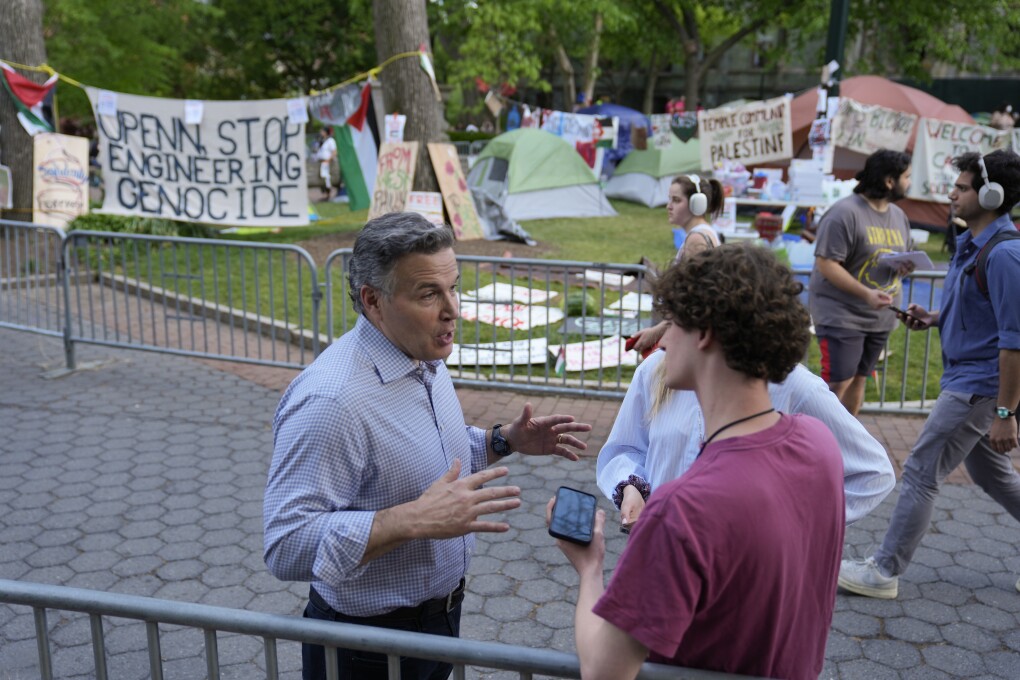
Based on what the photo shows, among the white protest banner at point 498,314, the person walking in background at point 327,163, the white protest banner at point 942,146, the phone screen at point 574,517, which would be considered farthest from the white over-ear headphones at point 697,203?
the person walking in background at point 327,163

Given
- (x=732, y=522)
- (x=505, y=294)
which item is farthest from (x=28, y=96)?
(x=732, y=522)

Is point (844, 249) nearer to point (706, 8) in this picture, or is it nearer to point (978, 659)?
point (978, 659)

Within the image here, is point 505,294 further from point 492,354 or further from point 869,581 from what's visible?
point 869,581

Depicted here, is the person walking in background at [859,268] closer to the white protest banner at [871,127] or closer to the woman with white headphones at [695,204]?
the woman with white headphones at [695,204]

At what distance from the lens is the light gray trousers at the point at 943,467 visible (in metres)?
3.89

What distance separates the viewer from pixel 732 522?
146 centimetres

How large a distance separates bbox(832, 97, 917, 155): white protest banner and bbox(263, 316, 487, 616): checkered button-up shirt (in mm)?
13696

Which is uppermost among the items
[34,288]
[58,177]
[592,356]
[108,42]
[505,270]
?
[108,42]

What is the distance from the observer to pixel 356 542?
190 cm

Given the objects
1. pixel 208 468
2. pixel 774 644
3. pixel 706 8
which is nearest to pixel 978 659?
pixel 774 644

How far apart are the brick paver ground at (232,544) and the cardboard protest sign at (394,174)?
17.0 ft

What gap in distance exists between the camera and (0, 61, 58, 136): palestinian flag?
11.9 metres

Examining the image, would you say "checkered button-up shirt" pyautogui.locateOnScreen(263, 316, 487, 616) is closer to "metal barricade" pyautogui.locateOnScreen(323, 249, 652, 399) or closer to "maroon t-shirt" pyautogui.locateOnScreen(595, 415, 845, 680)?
"maroon t-shirt" pyautogui.locateOnScreen(595, 415, 845, 680)

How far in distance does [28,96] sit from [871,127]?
12.7 metres
